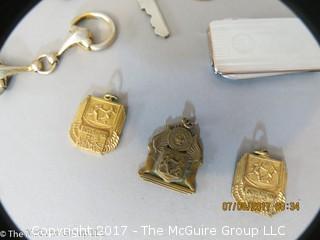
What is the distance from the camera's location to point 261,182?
75 centimetres

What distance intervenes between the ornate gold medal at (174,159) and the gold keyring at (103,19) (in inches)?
9.0

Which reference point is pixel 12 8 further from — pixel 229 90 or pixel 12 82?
pixel 229 90

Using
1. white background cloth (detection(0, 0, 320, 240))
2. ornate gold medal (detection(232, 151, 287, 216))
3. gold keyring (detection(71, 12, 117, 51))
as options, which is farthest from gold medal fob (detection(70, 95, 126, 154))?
ornate gold medal (detection(232, 151, 287, 216))

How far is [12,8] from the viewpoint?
1014 millimetres

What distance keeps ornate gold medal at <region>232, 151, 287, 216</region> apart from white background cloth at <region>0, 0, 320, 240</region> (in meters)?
0.02

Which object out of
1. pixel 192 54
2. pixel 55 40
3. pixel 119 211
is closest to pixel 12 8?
pixel 55 40

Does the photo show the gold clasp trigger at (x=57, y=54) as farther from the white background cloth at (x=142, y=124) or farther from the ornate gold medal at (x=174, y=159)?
the ornate gold medal at (x=174, y=159)

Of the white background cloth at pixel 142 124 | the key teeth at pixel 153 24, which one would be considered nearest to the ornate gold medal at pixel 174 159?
the white background cloth at pixel 142 124

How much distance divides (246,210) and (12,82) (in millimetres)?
535

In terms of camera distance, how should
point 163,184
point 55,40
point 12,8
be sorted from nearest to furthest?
point 163,184
point 55,40
point 12,8

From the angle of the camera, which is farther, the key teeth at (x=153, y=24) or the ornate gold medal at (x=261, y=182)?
the key teeth at (x=153, y=24)

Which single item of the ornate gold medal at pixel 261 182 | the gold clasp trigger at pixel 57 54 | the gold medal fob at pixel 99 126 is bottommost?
the ornate gold medal at pixel 261 182

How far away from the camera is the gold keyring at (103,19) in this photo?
85 centimetres

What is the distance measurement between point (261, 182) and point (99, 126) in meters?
0.32
